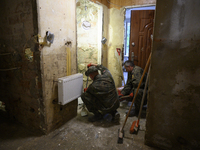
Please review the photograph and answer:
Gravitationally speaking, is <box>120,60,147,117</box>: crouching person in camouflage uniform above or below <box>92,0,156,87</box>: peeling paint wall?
below

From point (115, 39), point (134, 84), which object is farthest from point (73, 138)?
point (115, 39)

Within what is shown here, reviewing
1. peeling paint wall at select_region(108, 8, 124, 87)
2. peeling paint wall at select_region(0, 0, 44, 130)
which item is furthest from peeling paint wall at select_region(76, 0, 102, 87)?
peeling paint wall at select_region(0, 0, 44, 130)

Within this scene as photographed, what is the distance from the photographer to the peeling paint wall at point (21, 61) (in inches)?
68.7

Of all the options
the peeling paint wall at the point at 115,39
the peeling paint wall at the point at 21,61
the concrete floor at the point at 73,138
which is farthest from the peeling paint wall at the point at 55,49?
the peeling paint wall at the point at 115,39

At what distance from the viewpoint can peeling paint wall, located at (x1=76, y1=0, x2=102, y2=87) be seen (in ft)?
10.4

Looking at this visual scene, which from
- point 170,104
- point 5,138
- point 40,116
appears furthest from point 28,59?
point 170,104

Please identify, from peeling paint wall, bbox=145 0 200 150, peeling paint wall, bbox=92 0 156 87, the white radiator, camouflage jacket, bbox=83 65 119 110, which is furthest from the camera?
peeling paint wall, bbox=92 0 156 87

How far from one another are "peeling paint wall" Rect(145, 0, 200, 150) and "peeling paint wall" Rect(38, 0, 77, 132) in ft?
3.94

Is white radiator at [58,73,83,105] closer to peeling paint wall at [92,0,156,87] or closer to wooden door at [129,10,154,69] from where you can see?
peeling paint wall at [92,0,156,87]

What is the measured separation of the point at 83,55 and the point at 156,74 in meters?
2.21

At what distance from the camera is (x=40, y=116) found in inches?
76.0

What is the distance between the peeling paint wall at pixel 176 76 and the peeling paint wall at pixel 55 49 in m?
1.20

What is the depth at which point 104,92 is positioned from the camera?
2.19 m

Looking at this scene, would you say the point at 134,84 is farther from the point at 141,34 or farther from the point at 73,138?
the point at 141,34
